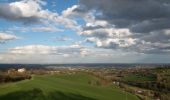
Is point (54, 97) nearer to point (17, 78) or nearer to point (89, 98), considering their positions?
point (89, 98)

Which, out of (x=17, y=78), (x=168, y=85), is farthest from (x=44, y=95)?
(x=168, y=85)

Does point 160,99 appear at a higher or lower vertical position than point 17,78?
lower

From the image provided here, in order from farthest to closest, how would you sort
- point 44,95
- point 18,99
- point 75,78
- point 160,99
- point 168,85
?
point 168,85, point 75,78, point 160,99, point 44,95, point 18,99

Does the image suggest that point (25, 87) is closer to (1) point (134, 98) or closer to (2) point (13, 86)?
(2) point (13, 86)

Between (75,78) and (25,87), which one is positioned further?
(75,78)

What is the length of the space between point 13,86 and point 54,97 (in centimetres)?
1009

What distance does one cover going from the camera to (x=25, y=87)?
49.2m

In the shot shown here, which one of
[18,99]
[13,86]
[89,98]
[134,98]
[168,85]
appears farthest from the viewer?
[168,85]

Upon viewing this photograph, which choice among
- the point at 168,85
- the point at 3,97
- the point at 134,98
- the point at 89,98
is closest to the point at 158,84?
the point at 168,85

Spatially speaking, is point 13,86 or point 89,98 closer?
point 89,98

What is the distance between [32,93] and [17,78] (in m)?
22.7

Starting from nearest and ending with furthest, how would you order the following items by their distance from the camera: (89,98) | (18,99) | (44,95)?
(18,99), (44,95), (89,98)

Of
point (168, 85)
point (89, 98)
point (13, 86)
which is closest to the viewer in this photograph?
point (89, 98)

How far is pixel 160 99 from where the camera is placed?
65.3m
